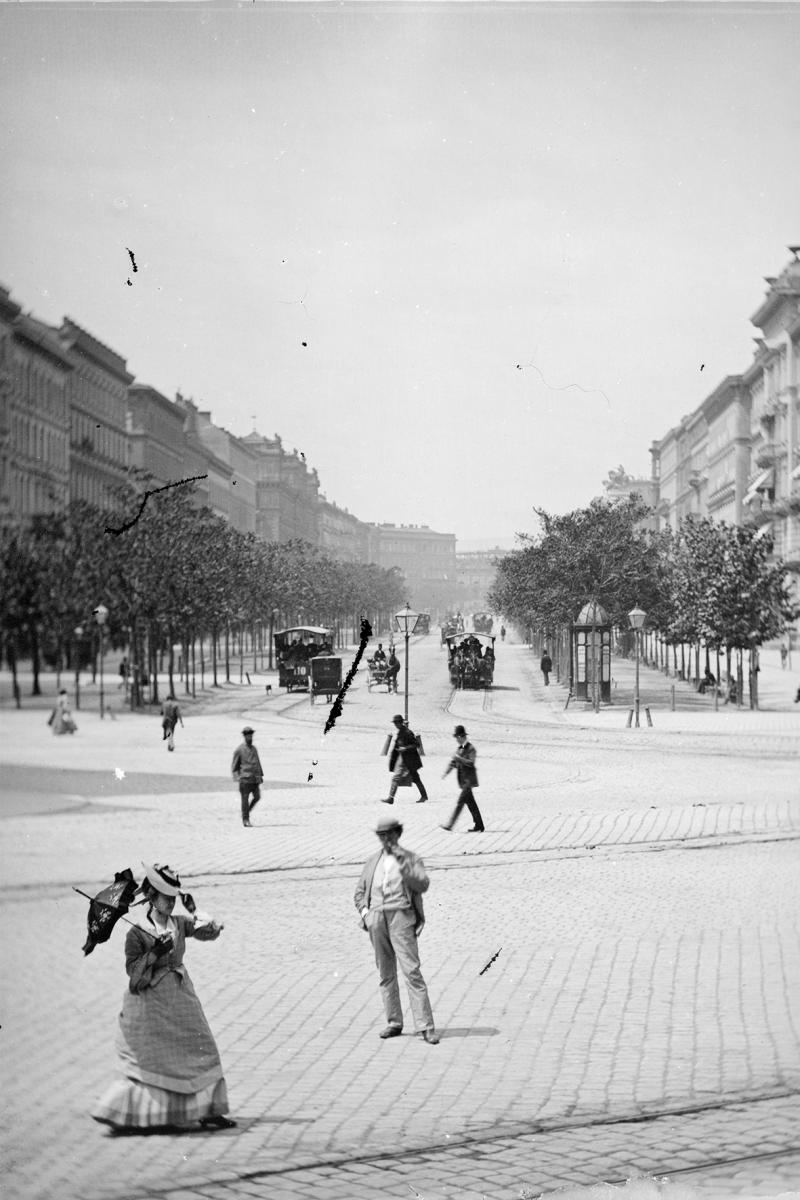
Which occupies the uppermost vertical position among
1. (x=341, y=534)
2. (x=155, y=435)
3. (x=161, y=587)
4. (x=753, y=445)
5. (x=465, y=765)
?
(x=753, y=445)

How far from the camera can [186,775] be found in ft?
32.8

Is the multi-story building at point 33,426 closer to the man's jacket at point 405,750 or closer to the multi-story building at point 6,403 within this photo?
the multi-story building at point 6,403

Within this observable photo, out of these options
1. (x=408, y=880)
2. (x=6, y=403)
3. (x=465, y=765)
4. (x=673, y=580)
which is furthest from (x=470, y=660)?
(x=673, y=580)

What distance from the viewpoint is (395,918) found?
8.41m

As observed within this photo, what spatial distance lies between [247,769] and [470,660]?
6.74ft

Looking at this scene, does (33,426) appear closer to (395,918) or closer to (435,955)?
(395,918)

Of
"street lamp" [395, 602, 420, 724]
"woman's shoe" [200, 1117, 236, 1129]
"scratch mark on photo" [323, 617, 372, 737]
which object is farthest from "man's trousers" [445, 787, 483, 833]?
"woman's shoe" [200, 1117, 236, 1129]

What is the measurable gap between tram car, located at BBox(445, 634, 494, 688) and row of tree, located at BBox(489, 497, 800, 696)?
1.37 m

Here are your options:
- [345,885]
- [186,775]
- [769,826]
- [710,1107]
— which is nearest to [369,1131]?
[710,1107]

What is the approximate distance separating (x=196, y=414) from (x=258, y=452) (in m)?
0.48

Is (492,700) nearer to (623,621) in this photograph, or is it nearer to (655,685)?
(655,685)

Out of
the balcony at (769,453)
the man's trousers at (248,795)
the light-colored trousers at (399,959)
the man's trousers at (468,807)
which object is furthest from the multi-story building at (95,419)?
the balcony at (769,453)

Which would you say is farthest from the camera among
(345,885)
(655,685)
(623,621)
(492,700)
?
(623,621)

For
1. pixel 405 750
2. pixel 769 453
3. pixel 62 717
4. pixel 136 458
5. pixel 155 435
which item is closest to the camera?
pixel 62 717
